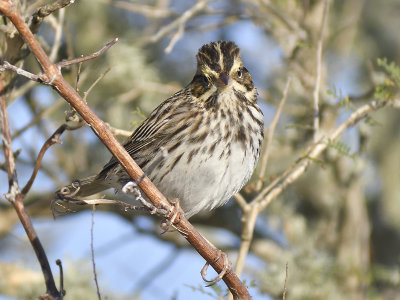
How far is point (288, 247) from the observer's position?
7074mm

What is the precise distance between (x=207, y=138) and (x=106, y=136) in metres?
1.47

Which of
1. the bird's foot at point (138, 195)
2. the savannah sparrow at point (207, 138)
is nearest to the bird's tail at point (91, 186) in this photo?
the savannah sparrow at point (207, 138)

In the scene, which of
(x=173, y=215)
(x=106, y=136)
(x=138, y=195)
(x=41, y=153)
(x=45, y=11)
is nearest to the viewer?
(x=106, y=136)

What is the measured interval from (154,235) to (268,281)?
1.26 meters

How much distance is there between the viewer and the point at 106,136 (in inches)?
116

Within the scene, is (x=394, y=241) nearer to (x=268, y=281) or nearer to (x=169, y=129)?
(x=268, y=281)

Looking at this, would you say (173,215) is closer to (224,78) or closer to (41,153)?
(41,153)

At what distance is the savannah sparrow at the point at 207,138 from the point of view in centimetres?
437

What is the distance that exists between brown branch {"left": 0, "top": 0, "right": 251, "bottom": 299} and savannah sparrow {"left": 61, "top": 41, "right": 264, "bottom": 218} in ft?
2.62

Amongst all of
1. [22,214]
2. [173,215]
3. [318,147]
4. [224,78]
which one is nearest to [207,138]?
[224,78]

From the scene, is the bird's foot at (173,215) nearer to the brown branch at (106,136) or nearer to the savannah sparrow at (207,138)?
the brown branch at (106,136)

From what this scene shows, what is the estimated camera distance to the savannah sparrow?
437 cm

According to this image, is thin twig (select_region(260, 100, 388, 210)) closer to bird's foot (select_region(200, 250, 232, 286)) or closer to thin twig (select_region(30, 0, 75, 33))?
bird's foot (select_region(200, 250, 232, 286))

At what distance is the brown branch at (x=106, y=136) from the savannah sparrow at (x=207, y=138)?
2.62ft
